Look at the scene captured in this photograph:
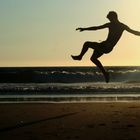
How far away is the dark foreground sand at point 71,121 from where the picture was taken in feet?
54.4

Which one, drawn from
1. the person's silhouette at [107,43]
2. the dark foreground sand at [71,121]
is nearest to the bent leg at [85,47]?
the person's silhouette at [107,43]

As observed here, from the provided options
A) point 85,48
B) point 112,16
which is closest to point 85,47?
point 85,48

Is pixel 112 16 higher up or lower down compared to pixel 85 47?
higher up

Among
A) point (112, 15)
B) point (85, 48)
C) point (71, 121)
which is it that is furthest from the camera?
point (71, 121)

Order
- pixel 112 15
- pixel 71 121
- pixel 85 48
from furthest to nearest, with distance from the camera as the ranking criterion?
1. pixel 71 121
2. pixel 85 48
3. pixel 112 15

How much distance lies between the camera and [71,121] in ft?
65.0

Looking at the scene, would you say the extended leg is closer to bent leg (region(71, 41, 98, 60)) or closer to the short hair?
bent leg (region(71, 41, 98, 60))

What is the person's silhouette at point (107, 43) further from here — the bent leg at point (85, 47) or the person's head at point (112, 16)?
the person's head at point (112, 16)

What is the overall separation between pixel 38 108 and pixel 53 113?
2.31 metres

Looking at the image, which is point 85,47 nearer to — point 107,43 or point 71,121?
point 107,43

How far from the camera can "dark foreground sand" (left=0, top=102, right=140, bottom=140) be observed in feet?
54.4

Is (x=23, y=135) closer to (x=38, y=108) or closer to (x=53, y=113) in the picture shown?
(x=53, y=113)

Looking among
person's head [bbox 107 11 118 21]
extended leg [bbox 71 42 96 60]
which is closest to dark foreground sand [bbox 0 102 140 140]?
extended leg [bbox 71 42 96 60]

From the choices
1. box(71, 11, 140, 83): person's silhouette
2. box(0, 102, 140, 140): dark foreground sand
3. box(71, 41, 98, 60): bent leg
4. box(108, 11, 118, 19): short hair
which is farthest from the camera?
box(0, 102, 140, 140): dark foreground sand
